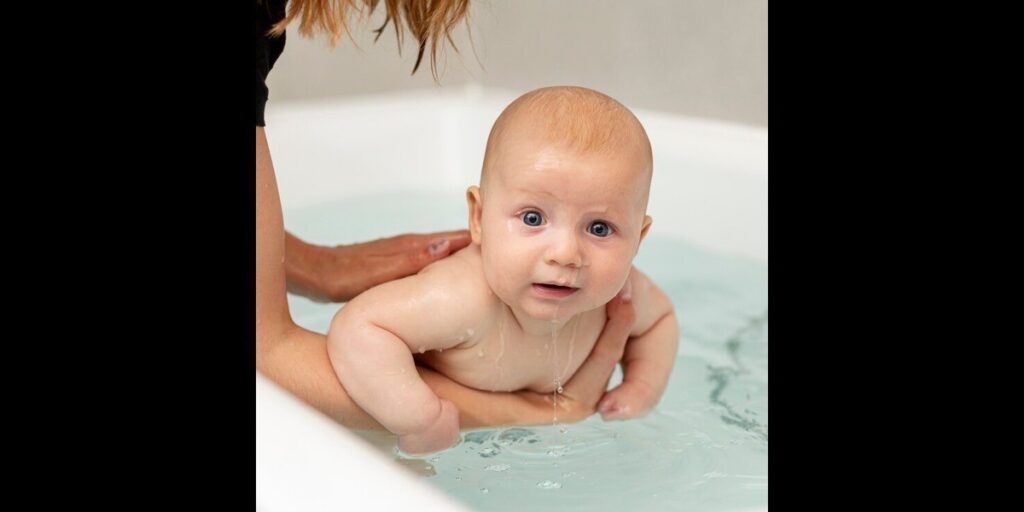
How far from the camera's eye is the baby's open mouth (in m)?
1.03

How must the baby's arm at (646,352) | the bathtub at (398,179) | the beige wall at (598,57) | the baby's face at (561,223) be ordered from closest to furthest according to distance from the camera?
the bathtub at (398,179)
the baby's face at (561,223)
the baby's arm at (646,352)
the beige wall at (598,57)

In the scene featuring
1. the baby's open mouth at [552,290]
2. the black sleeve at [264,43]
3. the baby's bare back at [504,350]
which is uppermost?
the black sleeve at [264,43]

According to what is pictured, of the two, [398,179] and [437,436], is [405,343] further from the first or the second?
[398,179]

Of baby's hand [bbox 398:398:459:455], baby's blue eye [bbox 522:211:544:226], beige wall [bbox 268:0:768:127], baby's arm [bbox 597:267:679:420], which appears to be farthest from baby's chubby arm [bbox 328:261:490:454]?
beige wall [bbox 268:0:768:127]

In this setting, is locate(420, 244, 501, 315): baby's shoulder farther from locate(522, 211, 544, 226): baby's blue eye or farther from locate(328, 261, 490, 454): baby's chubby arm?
locate(522, 211, 544, 226): baby's blue eye

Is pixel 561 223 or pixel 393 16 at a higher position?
pixel 393 16

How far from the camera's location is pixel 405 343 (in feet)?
3.51

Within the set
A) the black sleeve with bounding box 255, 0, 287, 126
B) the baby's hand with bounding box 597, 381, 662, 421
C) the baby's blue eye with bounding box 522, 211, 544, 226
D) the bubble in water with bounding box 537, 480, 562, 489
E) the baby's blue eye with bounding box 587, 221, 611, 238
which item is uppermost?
the black sleeve with bounding box 255, 0, 287, 126

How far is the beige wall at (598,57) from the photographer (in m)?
1.91

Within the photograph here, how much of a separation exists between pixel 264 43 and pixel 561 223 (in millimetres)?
405

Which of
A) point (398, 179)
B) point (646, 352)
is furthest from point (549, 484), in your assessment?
point (398, 179)

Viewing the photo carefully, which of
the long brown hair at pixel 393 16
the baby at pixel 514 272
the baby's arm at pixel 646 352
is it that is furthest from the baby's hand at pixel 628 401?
the long brown hair at pixel 393 16

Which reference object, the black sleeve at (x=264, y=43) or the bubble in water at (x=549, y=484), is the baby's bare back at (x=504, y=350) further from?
the black sleeve at (x=264, y=43)
